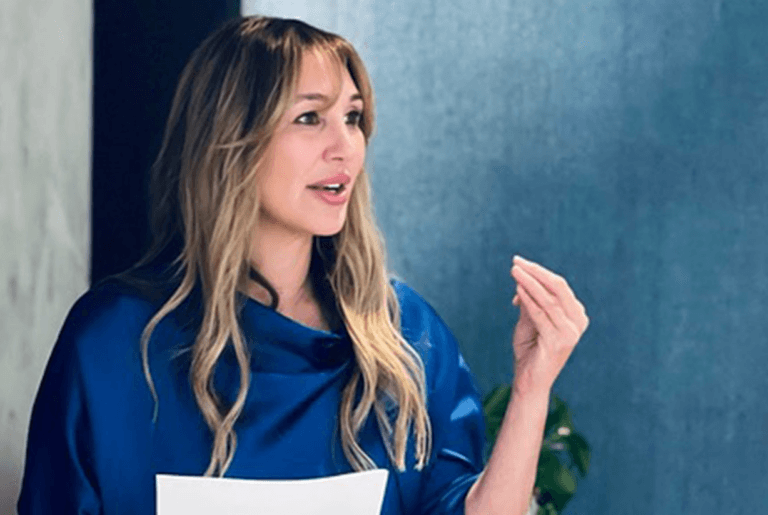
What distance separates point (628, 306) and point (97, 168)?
1102 millimetres

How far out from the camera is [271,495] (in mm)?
1462

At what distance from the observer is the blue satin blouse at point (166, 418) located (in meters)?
1.48

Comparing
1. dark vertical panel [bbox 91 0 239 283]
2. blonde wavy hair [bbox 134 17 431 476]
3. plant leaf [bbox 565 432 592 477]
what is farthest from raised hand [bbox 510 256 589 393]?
plant leaf [bbox 565 432 592 477]

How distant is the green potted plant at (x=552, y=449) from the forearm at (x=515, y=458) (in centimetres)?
88

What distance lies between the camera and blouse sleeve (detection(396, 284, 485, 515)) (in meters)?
1.58

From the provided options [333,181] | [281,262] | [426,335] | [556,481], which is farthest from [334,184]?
[556,481]

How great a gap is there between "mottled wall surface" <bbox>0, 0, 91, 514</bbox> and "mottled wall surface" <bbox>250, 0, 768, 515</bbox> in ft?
2.70

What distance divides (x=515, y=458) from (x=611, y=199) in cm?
131

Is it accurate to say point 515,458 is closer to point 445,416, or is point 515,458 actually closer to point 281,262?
point 445,416

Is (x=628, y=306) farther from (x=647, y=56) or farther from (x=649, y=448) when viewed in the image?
(x=647, y=56)

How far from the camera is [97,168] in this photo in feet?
6.81

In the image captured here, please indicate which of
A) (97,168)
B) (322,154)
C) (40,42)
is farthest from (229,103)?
(97,168)

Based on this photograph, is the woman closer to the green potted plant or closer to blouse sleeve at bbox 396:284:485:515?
blouse sleeve at bbox 396:284:485:515

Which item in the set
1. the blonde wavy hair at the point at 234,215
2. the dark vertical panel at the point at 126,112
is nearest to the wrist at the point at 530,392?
the blonde wavy hair at the point at 234,215
